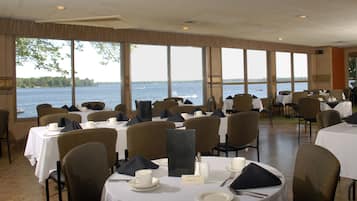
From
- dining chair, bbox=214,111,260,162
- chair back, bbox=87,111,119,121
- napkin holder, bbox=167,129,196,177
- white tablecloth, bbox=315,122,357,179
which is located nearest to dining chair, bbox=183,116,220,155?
dining chair, bbox=214,111,260,162

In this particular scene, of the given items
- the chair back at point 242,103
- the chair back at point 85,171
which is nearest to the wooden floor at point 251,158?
the chair back at point 242,103

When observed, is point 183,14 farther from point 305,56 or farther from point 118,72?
point 305,56

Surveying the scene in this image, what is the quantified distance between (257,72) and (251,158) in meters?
7.00

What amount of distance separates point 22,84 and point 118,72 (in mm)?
2354

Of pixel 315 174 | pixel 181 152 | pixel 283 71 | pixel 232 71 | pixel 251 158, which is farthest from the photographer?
pixel 283 71

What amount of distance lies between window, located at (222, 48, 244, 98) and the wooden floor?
2657 millimetres

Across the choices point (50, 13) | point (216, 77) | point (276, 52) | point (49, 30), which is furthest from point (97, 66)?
point (276, 52)

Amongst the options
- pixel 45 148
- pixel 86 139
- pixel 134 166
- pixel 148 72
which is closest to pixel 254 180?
pixel 134 166

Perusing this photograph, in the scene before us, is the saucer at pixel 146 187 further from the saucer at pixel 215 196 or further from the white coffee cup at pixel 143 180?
the saucer at pixel 215 196

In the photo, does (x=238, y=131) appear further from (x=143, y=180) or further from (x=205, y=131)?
(x=143, y=180)

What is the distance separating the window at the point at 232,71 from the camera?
11.4m

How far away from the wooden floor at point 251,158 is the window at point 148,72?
3045 mm

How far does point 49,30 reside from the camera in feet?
25.7

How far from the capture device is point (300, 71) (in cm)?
1399
